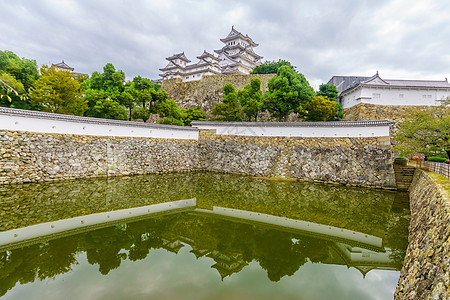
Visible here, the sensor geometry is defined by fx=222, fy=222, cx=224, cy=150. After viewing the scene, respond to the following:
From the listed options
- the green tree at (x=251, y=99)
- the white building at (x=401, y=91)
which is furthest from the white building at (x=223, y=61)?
the white building at (x=401, y=91)

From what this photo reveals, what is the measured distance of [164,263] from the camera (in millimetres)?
4242

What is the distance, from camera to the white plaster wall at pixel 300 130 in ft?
37.9

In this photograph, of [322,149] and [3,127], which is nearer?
[3,127]

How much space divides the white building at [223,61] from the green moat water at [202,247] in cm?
2202

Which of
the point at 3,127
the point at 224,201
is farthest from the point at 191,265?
the point at 3,127

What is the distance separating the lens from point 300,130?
506 inches

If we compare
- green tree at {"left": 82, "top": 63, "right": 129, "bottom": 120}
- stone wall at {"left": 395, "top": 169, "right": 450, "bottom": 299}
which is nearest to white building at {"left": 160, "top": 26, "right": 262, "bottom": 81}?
green tree at {"left": 82, "top": 63, "right": 129, "bottom": 120}

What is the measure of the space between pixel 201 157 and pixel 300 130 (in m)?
6.61

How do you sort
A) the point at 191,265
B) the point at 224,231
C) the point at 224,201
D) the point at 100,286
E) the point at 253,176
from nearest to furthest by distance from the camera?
the point at 100,286, the point at 191,265, the point at 224,231, the point at 224,201, the point at 253,176

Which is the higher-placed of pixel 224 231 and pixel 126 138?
pixel 126 138

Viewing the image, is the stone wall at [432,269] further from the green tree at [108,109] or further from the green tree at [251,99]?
Answer: the green tree at [108,109]

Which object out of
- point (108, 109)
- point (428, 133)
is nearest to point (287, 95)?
point (428, 133)

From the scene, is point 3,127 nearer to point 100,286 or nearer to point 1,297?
point 1,297

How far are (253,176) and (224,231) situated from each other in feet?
25.4
